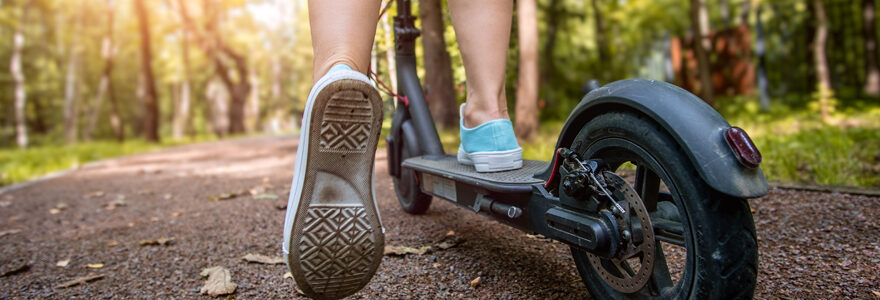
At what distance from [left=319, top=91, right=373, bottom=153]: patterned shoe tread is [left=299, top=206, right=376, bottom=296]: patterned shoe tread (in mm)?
138

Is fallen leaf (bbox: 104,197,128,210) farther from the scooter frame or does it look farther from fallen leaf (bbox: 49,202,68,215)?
the scooter frame

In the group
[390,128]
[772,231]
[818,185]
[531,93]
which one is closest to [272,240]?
[390,128]

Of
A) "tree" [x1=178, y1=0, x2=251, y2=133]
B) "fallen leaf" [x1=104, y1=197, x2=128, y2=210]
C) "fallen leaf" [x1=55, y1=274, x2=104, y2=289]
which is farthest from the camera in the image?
"tree" [x1=178, y1=0, x2=251, y2=133]

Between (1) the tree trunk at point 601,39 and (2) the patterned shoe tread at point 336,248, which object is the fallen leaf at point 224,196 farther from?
(1) the tree trunk at point 601,39

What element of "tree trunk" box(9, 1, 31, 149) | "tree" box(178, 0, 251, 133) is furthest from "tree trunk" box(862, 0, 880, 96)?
"tree trunk" box(9, 1, 31, 149)

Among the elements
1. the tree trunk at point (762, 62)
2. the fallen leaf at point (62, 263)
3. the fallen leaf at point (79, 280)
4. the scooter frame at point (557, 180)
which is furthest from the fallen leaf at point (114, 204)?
the tree trunk at point (762, 62)

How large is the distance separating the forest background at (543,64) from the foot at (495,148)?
0.84 m

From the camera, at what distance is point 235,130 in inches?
757

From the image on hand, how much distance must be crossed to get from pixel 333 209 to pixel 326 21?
1.46ft

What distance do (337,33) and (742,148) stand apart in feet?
2.85

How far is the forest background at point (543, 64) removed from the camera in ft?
13.5

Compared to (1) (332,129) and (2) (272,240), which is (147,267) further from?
(1) (332,129)

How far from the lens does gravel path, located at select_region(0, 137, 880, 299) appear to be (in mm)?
1449

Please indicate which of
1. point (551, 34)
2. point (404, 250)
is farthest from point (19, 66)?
point (404, 250)
